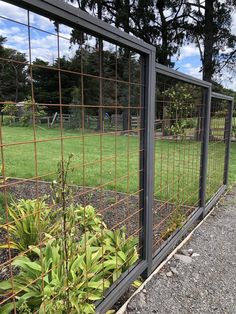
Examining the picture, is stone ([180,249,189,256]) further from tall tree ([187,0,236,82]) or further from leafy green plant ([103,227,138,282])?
tall tree ([187,0,236,82])

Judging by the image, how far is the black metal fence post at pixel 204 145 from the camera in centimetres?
379

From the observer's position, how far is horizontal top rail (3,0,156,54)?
127cm

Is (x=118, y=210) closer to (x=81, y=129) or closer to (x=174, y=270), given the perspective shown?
(x=174, y=270)

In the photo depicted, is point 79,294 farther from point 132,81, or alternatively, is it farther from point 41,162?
point 41,162

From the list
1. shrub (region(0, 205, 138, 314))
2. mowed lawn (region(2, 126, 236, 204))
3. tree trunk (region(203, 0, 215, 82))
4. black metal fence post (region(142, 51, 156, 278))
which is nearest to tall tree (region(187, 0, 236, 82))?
tree trunk (region(203, 0, 215, 82))

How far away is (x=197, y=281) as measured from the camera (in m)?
2.55

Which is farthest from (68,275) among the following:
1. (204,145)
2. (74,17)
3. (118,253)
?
(204,145)

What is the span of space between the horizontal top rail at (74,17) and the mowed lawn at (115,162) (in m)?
0.56

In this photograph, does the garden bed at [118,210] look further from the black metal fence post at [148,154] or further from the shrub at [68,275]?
the shrub at [68,275]

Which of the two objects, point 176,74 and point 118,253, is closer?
point 118,253

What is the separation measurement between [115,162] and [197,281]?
1236 mm

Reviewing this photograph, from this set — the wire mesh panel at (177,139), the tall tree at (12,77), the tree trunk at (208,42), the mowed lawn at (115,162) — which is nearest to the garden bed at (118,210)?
the wire mesh panel at (177,139)

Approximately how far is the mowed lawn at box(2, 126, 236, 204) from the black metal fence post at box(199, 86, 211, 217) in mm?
68

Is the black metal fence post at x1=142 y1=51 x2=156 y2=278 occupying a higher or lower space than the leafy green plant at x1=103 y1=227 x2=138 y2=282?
higher
